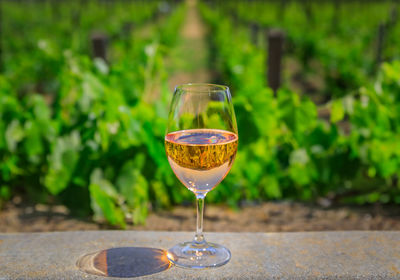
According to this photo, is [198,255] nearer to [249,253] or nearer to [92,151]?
[249,253]

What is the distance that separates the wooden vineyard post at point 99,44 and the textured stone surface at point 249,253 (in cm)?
340

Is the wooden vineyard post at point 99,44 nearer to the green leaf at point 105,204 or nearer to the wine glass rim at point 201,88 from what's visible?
the green leaf at point 105,204

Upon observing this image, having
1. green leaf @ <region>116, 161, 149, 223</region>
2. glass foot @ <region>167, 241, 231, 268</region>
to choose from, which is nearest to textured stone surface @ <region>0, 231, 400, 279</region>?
glass foot @ <region>167, 241, 231, 268</region>

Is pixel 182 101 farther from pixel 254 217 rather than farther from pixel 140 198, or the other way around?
pixel 254 217

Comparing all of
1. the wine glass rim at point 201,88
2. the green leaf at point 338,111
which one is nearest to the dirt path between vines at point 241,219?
the green leaf at point 338,111

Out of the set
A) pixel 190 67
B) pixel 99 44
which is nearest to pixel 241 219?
pixel 99 44

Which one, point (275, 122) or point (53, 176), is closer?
point (53, 176)

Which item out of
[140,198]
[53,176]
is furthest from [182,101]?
[53,176]

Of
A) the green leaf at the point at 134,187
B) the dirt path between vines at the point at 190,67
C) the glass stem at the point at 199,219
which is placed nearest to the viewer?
the glass stem at the point at 199,219

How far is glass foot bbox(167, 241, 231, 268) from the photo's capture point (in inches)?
54.1

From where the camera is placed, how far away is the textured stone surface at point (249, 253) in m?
1.34

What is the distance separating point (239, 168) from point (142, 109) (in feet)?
1.82

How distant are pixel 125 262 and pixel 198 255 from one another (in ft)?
0.70

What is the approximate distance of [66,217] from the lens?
7.63ft
